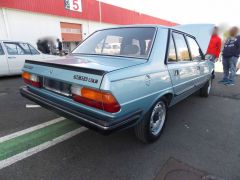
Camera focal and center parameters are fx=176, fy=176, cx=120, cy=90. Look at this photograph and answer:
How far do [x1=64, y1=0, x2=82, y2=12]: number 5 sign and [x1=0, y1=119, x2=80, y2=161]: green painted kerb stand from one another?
1416 cm

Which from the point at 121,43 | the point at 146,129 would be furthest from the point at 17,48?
the point at 146,129

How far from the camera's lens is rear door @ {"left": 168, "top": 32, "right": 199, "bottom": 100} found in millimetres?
2719

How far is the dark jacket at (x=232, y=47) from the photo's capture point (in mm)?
6082

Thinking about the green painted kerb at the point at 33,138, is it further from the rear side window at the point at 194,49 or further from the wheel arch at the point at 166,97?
the rear side window at the point at 194,49

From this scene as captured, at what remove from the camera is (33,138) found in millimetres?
2723

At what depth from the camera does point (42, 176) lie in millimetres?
1957

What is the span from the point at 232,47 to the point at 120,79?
603 cm

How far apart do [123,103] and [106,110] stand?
194mm

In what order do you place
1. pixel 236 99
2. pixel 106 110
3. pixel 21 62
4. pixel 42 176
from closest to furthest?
pixel 106 110 < pixel 42 176 < pixel 236 99 < pixel 21 62

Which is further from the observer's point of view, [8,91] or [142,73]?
[8,91]

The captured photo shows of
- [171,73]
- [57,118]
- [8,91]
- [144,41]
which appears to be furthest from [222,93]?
[8,91]

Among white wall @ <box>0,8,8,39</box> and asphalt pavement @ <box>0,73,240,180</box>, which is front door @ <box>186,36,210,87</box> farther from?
white wall @ <box>0,8,8,39</box>

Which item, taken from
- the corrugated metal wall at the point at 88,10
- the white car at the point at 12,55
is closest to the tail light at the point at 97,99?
the white car at the point at 12,55

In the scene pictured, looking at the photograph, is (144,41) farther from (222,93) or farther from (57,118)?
(222,93)
